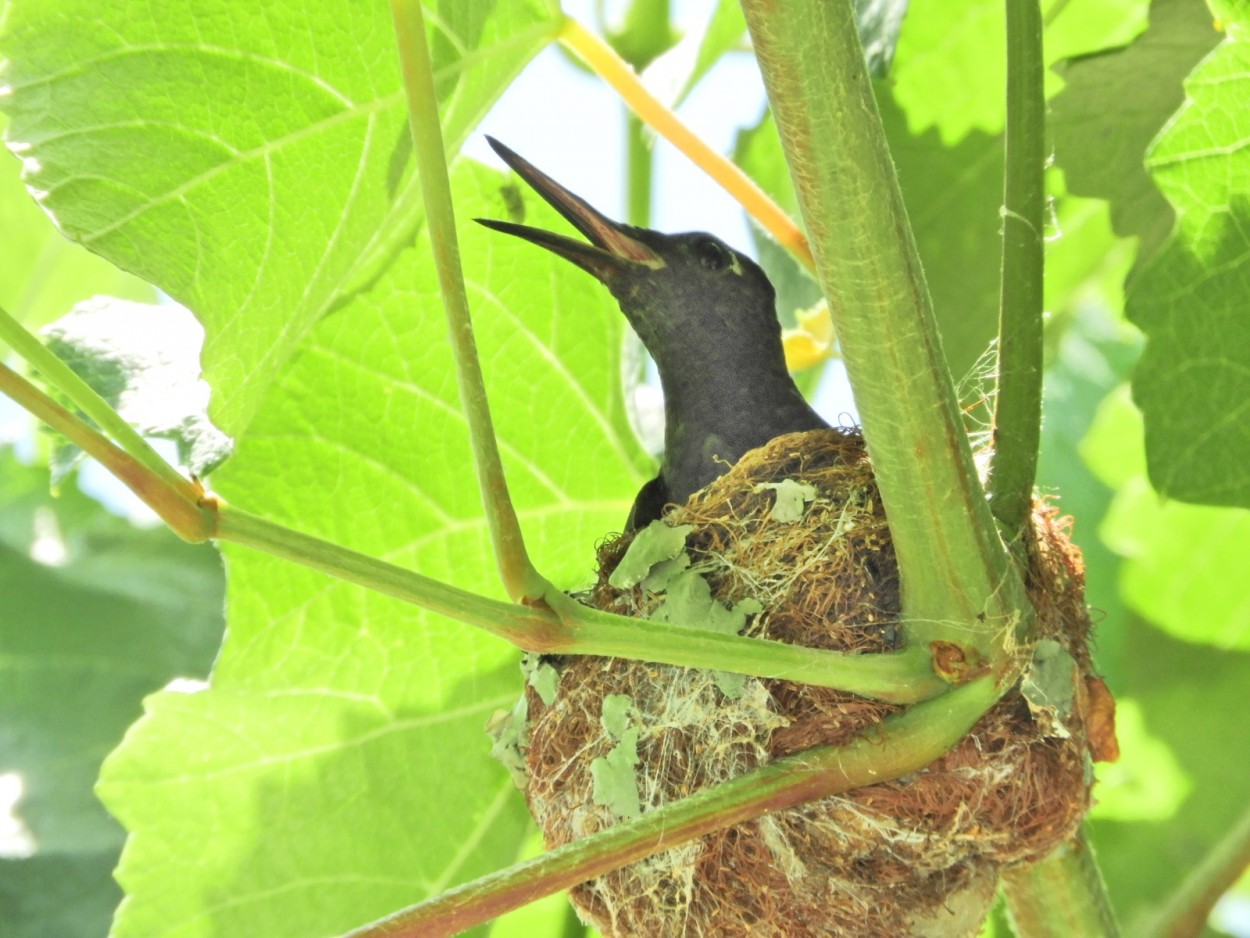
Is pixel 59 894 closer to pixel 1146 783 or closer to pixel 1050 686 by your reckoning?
pixel 1050 686

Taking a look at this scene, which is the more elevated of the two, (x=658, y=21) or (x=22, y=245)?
(x=22, y=245)

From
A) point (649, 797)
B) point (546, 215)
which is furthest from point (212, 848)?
point (546, 215)

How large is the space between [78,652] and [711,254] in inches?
66.6

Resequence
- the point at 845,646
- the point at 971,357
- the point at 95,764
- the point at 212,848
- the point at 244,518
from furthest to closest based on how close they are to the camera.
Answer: the point at 95,764 < the point at 971,357 < the point at 212,848 < the point at 845,646 < the point at 244,518

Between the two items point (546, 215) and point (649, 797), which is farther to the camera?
point (546, 215)

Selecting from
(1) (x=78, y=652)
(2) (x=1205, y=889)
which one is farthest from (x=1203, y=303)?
(1) (x=78, y=652)

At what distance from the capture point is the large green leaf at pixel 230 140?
5.58 ft

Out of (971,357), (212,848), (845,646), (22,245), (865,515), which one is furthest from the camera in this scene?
(22,245)

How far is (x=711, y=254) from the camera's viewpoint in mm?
2756

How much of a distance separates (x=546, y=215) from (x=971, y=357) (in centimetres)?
87

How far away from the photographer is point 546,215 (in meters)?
2.71

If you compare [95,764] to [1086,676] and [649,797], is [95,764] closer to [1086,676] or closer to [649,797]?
[649,797]

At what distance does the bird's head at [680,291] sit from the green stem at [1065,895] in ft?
3.55

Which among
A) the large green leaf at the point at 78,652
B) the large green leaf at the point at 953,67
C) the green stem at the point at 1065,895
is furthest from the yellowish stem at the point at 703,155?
the large green leaf at the point at 78,652
